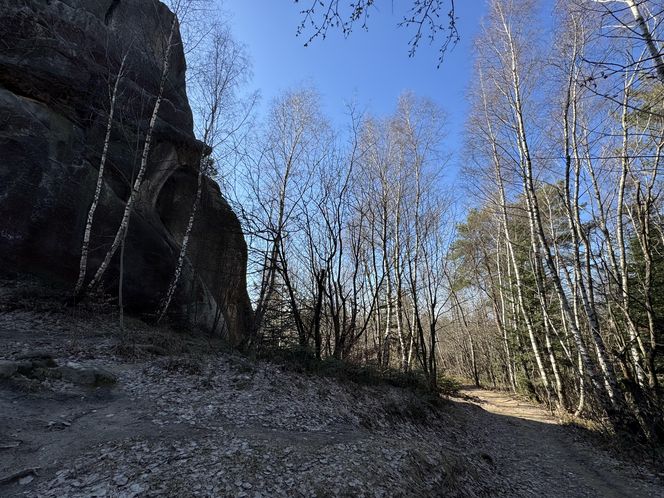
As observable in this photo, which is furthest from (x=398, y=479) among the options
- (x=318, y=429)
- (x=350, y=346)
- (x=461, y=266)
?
(x=461, y=266)

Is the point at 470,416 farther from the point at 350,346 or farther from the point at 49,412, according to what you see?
the point at 49,412

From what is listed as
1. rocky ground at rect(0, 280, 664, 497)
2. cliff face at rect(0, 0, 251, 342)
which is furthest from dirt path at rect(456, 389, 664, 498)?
cliff face at rect(0, 0, 251, 342)

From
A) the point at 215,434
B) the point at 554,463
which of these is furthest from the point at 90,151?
the point at 554,463

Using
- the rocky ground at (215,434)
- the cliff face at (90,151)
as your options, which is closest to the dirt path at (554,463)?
the rocky ground at (215,434)

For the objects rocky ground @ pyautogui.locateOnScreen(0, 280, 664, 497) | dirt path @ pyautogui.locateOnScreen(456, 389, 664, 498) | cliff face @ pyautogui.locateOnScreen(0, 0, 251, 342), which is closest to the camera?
rocky ground @ pyautogui.locateOnScreen(0, 280, 664, 497)

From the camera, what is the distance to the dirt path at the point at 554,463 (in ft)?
18.0

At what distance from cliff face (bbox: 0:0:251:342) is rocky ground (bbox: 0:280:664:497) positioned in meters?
1.75

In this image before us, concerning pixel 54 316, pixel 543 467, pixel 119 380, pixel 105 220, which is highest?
pixel 105 220

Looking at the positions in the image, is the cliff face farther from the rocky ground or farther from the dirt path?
the dirt path

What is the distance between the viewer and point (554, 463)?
6750 millimetres

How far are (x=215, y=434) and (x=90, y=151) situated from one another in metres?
9.77

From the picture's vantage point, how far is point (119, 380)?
5.54 meters

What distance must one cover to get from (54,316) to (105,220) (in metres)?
3.27

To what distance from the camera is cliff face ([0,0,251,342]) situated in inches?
351
